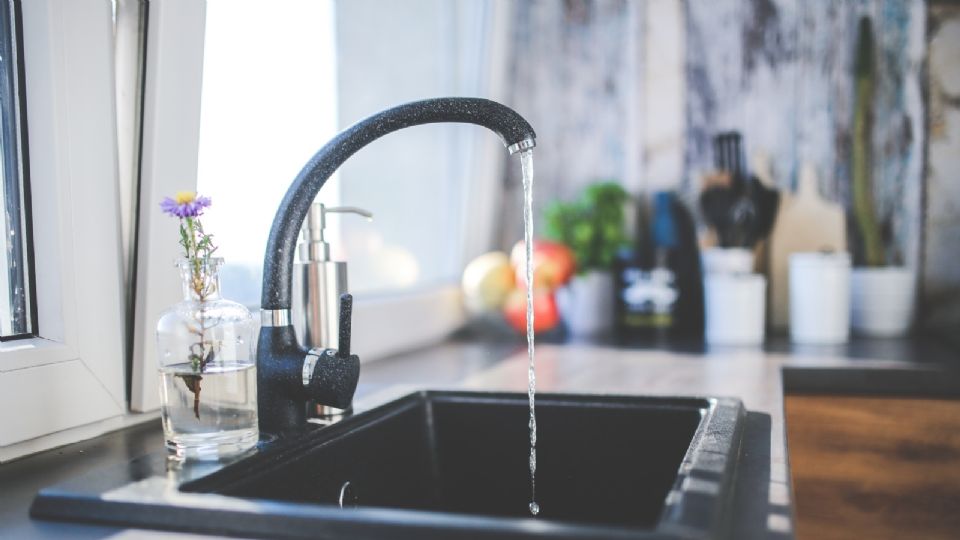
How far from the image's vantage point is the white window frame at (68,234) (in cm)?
86

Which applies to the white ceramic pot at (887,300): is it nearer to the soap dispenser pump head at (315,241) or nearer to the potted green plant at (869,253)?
the potted green plant at (869,253)

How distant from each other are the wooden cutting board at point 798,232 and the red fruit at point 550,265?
46cm

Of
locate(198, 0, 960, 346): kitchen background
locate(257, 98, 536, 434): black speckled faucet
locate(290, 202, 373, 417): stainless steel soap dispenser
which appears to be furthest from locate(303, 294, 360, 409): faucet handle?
locate(198, 0, 960, 346): kitchen background

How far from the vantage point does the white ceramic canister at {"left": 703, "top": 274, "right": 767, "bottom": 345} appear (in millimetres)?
1785

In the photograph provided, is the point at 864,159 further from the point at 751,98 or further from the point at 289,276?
the point at 289,276

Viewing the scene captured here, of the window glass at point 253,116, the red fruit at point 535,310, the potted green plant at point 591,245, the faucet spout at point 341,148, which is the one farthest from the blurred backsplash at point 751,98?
the faucet spout at point 341,148

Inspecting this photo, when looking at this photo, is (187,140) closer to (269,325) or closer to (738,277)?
(269,325)

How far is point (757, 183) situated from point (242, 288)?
4.01 feet

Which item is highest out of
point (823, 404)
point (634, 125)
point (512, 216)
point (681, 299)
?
point (634, 125)

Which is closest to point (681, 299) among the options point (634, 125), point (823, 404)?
point (634, 125)

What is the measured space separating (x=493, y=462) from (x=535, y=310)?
92cm

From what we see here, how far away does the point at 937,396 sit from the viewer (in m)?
1.38

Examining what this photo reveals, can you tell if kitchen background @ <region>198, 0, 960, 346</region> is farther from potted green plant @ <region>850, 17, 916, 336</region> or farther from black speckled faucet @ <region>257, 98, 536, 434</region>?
black speckled faucet @ <region>257, 98, 536, 434</region>

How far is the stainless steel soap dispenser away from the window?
273 mm
